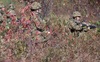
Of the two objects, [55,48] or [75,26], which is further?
[75,26]

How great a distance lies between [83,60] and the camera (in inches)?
165

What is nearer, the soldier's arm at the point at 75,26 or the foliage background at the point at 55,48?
the foliage background at the point at 55,48

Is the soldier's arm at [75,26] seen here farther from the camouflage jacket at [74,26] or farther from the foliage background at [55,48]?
the foliage background at [55,48]

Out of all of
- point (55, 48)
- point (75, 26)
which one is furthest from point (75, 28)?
point (55, 48)

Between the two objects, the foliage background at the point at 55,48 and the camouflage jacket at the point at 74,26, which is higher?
the camouflage jacket at the point at 74,26

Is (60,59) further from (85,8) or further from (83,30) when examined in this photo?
(85,8)

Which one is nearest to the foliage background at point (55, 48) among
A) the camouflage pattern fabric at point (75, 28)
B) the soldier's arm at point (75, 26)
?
the camouflage pattern fabric at point (75, 28)

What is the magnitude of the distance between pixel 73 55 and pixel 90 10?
22.1 feet

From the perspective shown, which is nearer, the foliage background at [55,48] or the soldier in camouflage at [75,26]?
the foliage background at [55,48]

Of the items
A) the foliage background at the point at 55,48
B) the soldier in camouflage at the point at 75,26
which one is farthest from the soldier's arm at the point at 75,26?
the foliage background at the point at 55,48

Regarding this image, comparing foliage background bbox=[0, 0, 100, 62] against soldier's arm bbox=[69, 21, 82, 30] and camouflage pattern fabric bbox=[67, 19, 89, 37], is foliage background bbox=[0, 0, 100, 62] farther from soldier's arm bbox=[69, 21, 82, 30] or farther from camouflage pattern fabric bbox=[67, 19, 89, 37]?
soldier's arm bbox=[69, 21, 82, 30]

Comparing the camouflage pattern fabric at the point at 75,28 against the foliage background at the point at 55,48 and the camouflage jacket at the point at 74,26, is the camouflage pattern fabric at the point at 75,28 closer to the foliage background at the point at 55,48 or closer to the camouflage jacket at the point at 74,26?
the camouflage jacket at the point at 74,26

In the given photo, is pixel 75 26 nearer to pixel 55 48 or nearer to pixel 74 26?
pixel 74 26

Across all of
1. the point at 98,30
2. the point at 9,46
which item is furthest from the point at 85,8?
the point at 9,46
